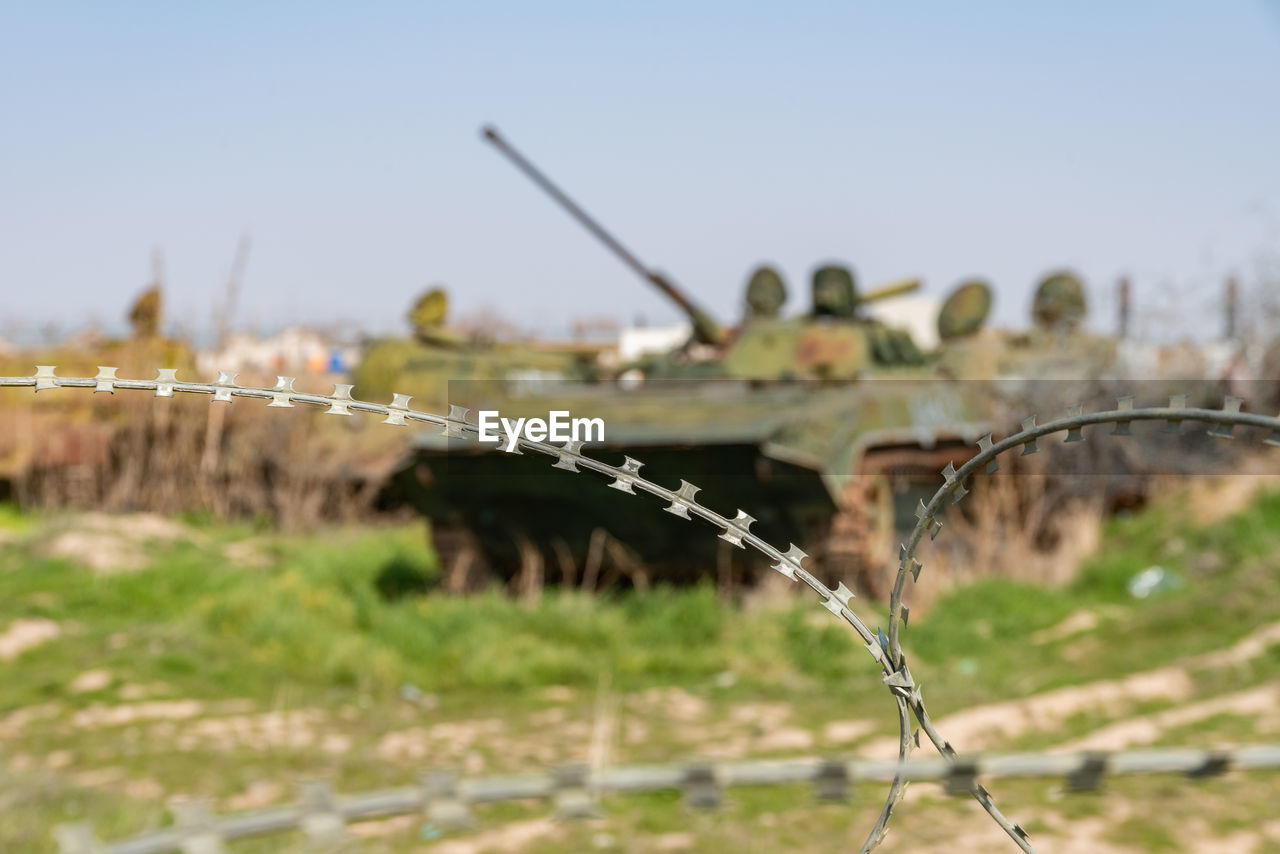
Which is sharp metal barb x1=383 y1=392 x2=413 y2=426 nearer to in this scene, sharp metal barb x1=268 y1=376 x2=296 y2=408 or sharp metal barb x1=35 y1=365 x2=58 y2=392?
sharp metal barb x1=268 y1=376 x2=296 y2=408

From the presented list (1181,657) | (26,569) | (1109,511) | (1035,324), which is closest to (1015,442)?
(1181,657)

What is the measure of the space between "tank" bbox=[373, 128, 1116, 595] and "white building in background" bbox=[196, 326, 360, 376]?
2.11 m

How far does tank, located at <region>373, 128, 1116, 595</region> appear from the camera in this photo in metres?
10.0

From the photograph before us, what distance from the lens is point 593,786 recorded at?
1.15 meters

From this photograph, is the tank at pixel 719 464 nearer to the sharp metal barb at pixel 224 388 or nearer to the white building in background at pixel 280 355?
the white building in background at pixel 280 355

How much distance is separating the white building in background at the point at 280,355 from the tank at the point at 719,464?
2110mm

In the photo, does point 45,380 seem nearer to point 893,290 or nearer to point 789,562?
point 789,562

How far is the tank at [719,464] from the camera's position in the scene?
10.0m

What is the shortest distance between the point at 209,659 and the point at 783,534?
13.6 ft

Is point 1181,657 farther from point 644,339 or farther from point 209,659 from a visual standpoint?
point 644,339

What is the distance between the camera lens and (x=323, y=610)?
10.5 meters

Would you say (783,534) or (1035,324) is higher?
(1035,324)

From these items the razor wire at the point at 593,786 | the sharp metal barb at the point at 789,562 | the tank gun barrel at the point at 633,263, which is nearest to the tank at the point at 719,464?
the tank gun barrel at the point at 633,263

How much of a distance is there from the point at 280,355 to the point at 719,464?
11173 millimetres
